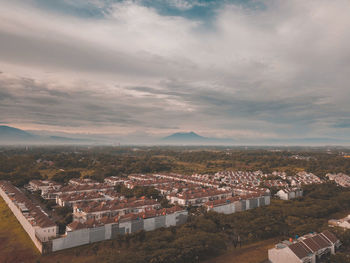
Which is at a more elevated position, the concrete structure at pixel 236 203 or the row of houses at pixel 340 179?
the row of houses at pixel 340 179

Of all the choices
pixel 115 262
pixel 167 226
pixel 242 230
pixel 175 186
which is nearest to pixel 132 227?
pixel 167 226

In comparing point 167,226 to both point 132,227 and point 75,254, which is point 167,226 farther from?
point 75,254

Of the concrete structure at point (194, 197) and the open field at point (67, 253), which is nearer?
the open field at point (67, 253)

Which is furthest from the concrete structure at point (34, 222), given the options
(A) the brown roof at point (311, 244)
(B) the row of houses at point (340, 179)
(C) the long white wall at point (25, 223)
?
(B) the row of houses at point (340, 179)

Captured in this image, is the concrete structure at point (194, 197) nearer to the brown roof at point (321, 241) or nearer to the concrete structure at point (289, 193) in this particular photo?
the concrete structure at point (289, 193)

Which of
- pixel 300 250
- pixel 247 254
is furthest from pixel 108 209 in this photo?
pixel 300 250

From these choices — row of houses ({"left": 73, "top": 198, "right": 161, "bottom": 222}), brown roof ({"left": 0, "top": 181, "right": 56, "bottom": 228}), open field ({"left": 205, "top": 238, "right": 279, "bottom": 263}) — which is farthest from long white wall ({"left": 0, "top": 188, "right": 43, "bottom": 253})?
open field ({"left": 205, "top": 238, "right": 279, "bottom": 263})

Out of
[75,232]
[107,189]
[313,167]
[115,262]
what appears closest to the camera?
[115,262]
